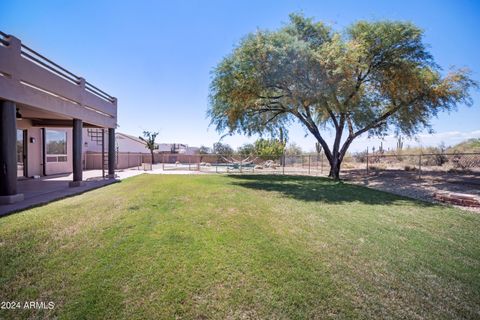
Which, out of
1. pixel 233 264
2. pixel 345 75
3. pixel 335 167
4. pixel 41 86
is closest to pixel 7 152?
pixel 41 86

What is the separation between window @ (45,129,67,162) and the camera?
1429 cm

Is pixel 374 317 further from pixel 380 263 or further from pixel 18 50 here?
pixel 18 50

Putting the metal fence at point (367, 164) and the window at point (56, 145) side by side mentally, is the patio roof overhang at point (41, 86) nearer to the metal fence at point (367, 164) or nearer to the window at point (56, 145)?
the window at point (56, 145)

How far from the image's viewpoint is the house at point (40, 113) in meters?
6.58

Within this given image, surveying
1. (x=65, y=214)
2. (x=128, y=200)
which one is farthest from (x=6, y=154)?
(x=128, y=200)

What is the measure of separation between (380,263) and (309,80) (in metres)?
10.2

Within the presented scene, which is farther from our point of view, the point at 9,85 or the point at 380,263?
the point at 9,85

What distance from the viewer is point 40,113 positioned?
9961 millimetres

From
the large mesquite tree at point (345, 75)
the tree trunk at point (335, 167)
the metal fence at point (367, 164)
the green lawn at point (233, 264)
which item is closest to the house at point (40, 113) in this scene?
the green lawn at point (233, 264)

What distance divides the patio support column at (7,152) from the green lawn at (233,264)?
1.77 meters

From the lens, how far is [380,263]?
370 centimetres

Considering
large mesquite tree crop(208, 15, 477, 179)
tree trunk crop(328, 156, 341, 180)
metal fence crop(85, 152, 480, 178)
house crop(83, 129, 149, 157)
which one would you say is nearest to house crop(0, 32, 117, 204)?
house crop(83, 129, 149, 157)

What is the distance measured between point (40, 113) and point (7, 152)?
13.9 ft

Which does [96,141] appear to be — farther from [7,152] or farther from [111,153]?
[7,152]
